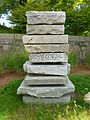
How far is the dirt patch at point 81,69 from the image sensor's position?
19.9 ft

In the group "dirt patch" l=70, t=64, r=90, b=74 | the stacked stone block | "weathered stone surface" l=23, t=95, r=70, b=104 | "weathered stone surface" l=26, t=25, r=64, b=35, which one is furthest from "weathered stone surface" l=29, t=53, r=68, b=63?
"dirt patch" l=70, t=64, r=90, b=74

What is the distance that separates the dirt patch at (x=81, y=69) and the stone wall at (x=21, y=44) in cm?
29

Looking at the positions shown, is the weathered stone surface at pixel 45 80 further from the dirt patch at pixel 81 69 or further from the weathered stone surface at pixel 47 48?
the dirt patch at pixel 81 69

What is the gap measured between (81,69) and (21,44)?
84.5 inches

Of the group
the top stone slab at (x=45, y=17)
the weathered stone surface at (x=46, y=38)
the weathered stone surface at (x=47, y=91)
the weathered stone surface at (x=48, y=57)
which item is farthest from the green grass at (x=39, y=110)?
the top stone slab at (x=45, y=17)

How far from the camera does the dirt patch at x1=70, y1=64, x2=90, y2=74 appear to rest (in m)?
6.06

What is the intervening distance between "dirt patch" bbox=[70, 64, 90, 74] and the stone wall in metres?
0.29

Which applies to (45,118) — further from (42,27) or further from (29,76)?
(42,27)

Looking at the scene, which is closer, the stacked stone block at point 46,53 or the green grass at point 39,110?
the green grass at point 39,110

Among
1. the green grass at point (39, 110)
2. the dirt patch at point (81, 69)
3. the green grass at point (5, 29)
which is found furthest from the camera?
the green grass at point (5, 29)

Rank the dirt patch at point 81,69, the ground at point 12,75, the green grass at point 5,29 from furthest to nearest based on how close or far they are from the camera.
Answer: the green grass at point 5,29, the dirt patch at point 81,69, the ground at point 12,75

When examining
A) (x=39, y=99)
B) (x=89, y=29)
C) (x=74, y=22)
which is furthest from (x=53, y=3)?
(x=39, y=99)

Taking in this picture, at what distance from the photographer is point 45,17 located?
139 inches

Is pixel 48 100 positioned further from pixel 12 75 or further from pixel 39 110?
pixel 12 75
